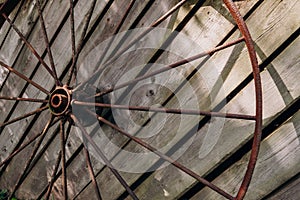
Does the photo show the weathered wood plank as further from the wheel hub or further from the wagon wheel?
the wheel hub

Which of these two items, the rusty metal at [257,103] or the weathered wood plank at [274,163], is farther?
the weathered wood plank at [274,163]

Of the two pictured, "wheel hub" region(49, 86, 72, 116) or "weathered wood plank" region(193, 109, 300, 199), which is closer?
"weathered wood plank" region(193, 109, 300, 199)

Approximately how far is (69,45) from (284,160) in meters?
1.57

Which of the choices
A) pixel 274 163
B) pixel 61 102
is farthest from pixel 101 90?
pixel 274 163

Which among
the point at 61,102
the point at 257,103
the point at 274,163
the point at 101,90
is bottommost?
the point at 274,163

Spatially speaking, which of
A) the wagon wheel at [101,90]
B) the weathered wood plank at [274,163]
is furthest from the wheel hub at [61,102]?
the weathered wood plank at [274,163]

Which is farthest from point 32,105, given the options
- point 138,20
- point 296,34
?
point 296,34

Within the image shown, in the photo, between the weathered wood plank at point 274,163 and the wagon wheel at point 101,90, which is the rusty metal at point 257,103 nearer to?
the wagon wheel at point 101,90

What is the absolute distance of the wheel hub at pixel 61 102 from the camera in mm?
1646

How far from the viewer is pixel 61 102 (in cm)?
164

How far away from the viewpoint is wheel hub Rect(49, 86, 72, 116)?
5.40 ft

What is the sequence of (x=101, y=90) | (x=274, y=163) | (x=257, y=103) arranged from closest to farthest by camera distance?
(x=257, y=103) → (x=274, y=163) → (x=101, y=90)

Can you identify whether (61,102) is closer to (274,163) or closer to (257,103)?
(257,103)

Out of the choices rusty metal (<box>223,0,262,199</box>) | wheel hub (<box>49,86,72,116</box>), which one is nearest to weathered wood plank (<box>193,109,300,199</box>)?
rusty metal (<box>223,0,262,199</box>)
